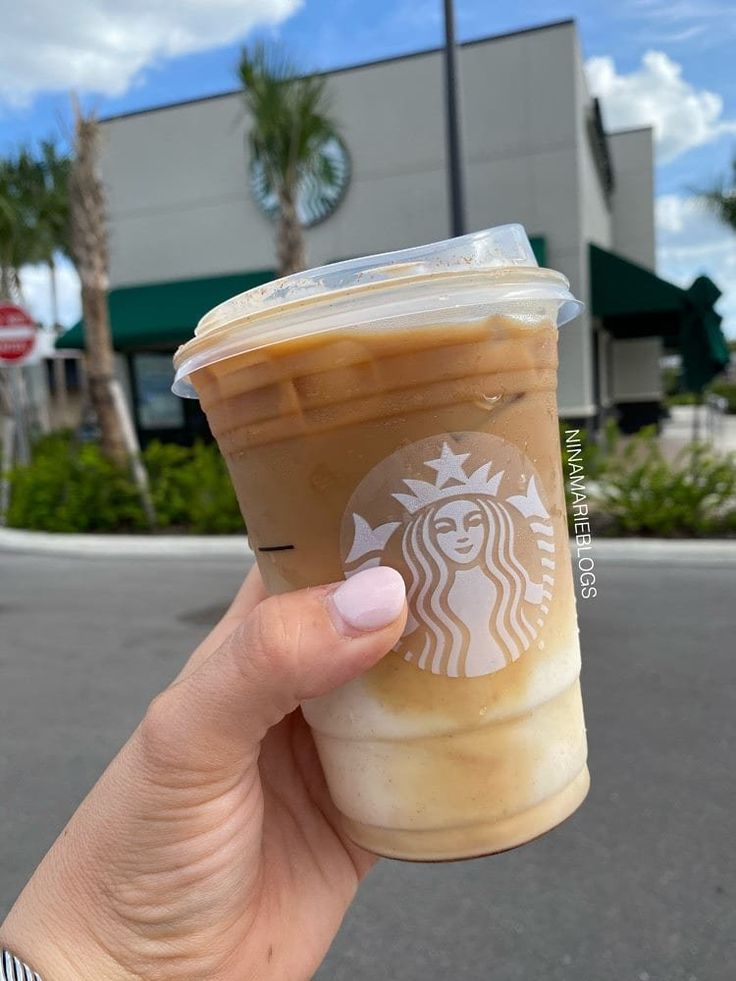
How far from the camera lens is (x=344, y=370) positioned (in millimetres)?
1126

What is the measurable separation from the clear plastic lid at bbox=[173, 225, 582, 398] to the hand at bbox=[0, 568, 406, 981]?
0.38 m

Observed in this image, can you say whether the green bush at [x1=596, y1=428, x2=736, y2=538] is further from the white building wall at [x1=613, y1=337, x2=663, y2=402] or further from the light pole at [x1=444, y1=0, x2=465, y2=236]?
the white building wall at [x1=613, y1=337, x2=663, y2=402]

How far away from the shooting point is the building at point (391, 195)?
12906 millimetres

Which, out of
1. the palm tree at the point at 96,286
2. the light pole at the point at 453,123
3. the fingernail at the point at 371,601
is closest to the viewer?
the fingernail at the point at 371,601

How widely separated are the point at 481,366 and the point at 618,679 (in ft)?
12.1

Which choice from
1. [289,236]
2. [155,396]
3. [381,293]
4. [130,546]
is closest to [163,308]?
[155,396]

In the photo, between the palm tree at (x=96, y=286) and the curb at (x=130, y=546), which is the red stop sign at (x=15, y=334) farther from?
the curb at (x=130, y=546)

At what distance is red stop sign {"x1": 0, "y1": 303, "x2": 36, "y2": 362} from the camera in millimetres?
10188

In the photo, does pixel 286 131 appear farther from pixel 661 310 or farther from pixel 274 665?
pixel 274 665

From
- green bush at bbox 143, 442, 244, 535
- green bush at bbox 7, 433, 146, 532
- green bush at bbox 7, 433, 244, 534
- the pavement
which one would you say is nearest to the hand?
the pavement

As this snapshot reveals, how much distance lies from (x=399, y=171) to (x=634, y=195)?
33.6 ft

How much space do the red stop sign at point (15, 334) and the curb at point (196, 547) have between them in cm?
225

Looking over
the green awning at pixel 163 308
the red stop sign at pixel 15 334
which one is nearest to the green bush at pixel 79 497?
the red stop sign at pixel 15 334

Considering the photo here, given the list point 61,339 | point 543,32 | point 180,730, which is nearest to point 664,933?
point 180,730
